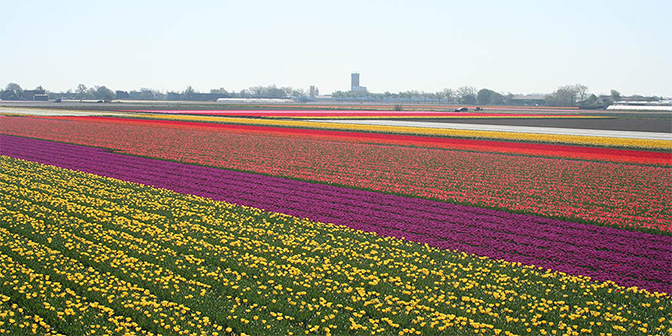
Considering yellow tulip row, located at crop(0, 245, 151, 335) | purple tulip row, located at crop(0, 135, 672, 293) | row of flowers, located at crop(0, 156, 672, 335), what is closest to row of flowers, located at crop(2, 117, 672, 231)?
purple tulip row, located at crop(0, 135, 672, 293)

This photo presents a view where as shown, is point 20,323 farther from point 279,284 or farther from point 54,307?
point 279,284

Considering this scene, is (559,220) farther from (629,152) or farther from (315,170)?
(629,152)

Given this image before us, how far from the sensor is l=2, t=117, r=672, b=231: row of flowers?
1766cm

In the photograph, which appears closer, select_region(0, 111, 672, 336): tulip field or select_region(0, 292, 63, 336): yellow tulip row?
select_region(0, 292, 63, 336): yellow tulip row

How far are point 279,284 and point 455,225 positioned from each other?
6.06 meters

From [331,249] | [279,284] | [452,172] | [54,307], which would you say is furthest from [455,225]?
[54,307]

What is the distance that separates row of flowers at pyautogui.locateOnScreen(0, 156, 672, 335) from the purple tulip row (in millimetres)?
824

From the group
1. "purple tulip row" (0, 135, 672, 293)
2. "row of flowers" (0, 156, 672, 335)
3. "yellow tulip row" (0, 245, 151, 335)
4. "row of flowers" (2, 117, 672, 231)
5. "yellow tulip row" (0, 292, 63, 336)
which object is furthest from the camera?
"row of flowers" (2, 117, 672, 231)

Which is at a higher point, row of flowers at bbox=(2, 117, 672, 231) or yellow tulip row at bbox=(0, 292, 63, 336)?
row of flowers at bbox=(2, 117, 672, 231)

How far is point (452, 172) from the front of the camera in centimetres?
2409

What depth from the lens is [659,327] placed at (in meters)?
9.16

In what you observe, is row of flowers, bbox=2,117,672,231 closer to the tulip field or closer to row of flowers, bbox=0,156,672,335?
the tulip field

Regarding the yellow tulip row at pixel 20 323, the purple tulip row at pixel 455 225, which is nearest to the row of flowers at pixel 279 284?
the yellow tulip row at pixel 20 323

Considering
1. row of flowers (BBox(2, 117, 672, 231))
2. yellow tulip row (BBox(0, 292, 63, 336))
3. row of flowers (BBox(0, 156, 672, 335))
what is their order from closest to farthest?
yellow tulip row (BBox(0, 292, 63, 336)) < row of flowers (BBox(0, 156, 672, 335)) < row of flowers (BBox(2, 117, 672, 231))
